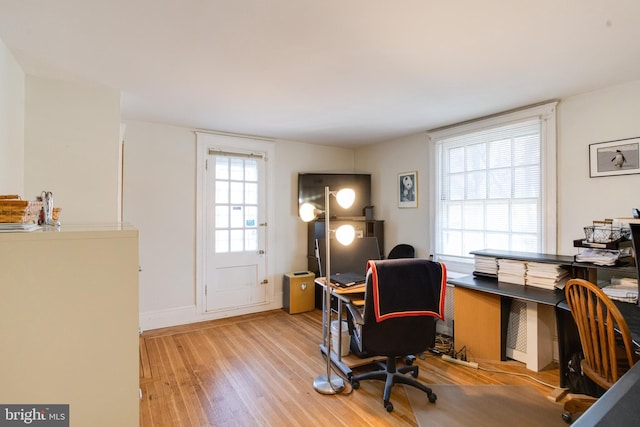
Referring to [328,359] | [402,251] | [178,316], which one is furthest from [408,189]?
[178,316]

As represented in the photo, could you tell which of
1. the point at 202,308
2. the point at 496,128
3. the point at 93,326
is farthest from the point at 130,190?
the point at 496,128

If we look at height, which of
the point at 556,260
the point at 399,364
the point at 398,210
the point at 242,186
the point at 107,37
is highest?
the point at 107,37

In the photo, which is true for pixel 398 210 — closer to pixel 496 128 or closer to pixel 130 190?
pixel 496 128

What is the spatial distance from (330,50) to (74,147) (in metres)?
2.13

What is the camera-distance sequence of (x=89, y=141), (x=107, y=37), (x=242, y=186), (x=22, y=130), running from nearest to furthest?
(x=107, y=37) → (x=22, y=130) → (x=89, y=141) → (x=242, y=186)

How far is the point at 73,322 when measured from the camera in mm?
994

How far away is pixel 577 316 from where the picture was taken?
1.89 meters

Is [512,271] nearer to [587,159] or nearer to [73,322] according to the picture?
[587,159]

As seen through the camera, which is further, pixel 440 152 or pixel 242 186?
pixel 242 186

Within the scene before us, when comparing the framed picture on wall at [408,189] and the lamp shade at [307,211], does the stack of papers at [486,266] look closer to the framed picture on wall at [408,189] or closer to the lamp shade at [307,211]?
the framed picture on wall at [408,189]

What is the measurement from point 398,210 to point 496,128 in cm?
158

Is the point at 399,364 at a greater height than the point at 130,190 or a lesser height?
lesser

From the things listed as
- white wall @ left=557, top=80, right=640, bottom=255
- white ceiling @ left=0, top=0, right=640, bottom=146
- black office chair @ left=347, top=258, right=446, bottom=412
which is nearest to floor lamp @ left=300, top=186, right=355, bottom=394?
black office chair @ left=347, top=258, right=446, bottom=412

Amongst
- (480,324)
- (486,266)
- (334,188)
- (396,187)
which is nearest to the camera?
(480,324)
